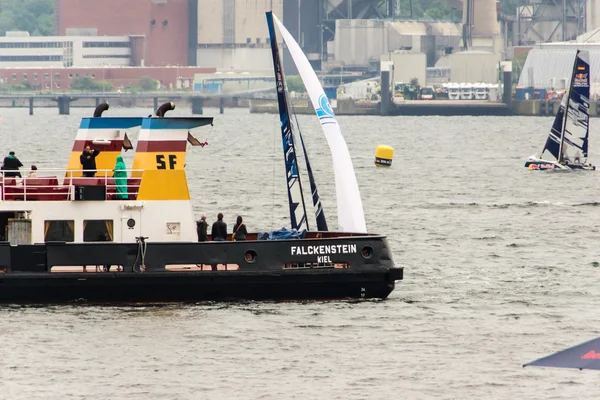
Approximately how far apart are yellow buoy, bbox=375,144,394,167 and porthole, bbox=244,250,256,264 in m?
61.5

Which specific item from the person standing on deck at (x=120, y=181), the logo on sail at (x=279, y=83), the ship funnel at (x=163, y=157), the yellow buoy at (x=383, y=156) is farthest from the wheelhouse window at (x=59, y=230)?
the yellow buoy at (x=383, y=156)

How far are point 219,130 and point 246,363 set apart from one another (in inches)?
5485

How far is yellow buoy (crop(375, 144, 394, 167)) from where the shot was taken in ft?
300

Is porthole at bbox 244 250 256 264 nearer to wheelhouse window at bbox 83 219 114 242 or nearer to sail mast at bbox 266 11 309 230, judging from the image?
wheelhouse window at bbox 83 219 114 242

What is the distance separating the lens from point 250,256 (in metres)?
30.2

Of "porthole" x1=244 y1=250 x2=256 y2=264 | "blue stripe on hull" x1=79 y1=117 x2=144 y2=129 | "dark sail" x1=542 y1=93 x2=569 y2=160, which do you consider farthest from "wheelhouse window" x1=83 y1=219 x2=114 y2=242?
"dark sail" x1=542 y1=93 x2=569 y2=160

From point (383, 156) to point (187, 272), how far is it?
62510 mm

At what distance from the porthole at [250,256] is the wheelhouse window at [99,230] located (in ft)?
9.70

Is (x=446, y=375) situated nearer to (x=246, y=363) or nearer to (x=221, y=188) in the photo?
(x=246, y=363)

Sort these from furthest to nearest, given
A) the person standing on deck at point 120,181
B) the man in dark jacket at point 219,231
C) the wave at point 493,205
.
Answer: the wave at point 493,205 → the man in dark jacket at point 219,231 → the person standing on deck at point 120,181

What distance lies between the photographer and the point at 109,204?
30641mm

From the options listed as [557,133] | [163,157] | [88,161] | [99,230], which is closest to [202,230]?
[163,157]

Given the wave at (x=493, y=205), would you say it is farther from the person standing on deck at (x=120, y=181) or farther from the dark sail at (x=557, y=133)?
the person standing on deck at (x=120, y=181)

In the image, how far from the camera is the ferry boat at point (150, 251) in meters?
29.9
